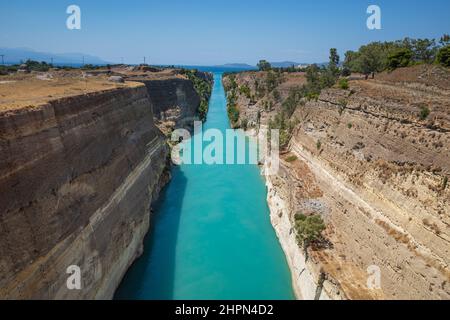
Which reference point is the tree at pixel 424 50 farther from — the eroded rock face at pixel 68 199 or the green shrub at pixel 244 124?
the eroded rock face at pixel 68 199

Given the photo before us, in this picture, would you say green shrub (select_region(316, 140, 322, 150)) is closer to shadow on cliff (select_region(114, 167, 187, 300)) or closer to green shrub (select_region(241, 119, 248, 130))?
shadow on cliff (select_region(114, 167, 187, 300))

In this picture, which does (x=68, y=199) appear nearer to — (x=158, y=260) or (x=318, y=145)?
(x=158, y=260)

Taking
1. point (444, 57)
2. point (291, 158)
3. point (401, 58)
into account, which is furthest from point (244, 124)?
point (444, 57)

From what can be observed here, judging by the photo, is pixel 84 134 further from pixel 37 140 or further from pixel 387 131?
pixel 387 131

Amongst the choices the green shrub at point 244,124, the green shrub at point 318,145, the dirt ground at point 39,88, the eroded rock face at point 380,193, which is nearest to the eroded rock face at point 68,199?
the dirt ground at point 39,88

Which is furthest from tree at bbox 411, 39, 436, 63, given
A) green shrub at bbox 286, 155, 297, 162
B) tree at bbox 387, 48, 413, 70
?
green shrub at bbox 286, 155, 297, 162

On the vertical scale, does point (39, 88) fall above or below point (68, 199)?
above
